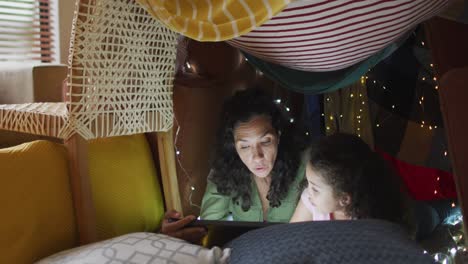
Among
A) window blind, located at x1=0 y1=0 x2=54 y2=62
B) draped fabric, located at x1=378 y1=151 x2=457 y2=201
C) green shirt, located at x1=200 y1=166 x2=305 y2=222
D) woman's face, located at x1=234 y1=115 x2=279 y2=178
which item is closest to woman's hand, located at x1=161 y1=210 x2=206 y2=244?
green shirt, located at x1=200 y1=166 x2=305 y2=222

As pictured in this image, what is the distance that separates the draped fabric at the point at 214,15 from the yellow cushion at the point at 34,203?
41 cm

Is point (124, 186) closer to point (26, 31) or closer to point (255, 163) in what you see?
point (255, 163)

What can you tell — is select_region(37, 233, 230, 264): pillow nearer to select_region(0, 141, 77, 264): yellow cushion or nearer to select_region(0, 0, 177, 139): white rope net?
select_region(0, 141, 77, 264): yellow cushion

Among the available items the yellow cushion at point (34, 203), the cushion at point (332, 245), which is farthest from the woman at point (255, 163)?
the yellow cushion at point (34, 203)

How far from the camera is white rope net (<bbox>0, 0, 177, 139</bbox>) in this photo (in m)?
0.97

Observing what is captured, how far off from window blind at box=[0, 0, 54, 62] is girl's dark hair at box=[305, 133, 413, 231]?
1788mm

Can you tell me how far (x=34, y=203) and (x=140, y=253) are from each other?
0.25m

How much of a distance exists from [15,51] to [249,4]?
1.97m

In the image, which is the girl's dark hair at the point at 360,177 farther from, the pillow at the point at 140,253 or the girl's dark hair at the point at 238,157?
the pillow at the point at 140,253

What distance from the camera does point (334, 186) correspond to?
1024mm

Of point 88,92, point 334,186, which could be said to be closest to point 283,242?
point 334,186

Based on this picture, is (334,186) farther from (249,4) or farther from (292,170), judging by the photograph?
(249,4)

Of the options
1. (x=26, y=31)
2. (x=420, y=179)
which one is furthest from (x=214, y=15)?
(x=26, y=31)

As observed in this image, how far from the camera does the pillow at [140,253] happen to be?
0.86m
